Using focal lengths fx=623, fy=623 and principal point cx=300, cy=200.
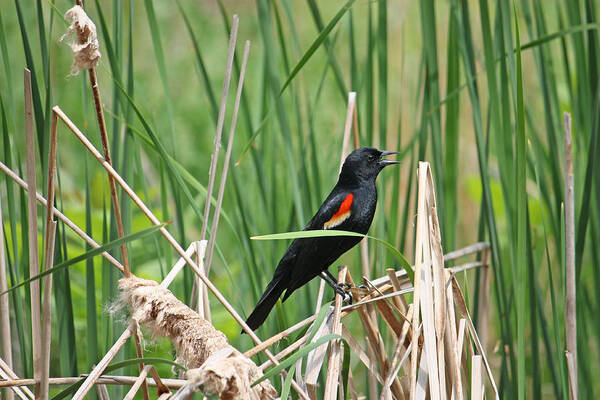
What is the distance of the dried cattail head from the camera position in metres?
1.10

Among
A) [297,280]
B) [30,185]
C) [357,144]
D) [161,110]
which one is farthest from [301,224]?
[161,110]

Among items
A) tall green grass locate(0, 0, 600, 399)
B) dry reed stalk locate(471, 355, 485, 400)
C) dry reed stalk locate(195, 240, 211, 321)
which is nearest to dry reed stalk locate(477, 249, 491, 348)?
tall green grass locate(0, 0, 600, 399)

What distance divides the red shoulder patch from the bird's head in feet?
0.29

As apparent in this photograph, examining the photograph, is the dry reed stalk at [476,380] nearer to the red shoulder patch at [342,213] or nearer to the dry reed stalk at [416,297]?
the dry reed stalk at [416,297]

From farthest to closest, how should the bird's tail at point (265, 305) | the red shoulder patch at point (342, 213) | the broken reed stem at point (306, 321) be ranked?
1. the red shoulder patch at point (342, 213)
2. the bird's tail at point (265, 305)
3. the broken reed stem at point (306, 321)

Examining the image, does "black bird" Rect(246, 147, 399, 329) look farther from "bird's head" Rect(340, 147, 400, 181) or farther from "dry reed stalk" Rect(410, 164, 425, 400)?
"dry reed stalk" Rect(410, 164, 425, 400)

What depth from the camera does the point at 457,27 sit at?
1.81 m

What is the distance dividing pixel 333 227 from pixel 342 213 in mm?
65

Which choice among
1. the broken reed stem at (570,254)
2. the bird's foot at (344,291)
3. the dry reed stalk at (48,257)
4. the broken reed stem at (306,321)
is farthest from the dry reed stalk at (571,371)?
the dry reed stalk at (48,257)

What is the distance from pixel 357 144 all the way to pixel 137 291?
1.18m

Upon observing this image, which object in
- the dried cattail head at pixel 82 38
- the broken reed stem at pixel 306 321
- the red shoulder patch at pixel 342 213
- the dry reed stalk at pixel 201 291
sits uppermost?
the dried cattail head at pixel 82 38

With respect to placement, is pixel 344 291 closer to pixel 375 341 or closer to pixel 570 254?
pixel 375 341

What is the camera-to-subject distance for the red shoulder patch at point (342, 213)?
6.67 ft

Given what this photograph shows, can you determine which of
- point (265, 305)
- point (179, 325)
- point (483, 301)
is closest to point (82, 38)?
point (179, 325)
